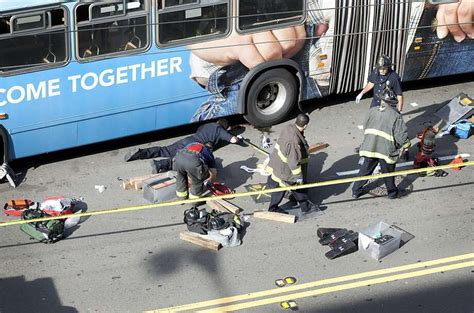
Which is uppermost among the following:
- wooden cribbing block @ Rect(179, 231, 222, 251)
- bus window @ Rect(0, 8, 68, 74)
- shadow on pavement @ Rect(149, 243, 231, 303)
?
bus window @ Rect(0, 8, 68, 74)

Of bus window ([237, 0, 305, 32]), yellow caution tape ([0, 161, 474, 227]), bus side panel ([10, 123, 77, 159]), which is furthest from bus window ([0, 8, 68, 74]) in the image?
bus window ([237, 0, 305, 32])

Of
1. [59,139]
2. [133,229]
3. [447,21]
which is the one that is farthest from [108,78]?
[447,21]

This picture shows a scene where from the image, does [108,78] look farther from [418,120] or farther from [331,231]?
[418,120]

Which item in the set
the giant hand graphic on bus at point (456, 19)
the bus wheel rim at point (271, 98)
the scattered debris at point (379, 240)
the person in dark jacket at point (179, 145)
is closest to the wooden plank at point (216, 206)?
the person in dark jacket at point (179, 145)

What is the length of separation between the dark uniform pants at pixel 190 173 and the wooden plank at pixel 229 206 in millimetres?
310

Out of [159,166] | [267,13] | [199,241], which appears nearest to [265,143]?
[159,166]

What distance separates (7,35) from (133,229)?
318 cm

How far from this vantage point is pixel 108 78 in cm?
1220

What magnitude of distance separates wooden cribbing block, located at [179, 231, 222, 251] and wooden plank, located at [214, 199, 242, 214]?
77cm

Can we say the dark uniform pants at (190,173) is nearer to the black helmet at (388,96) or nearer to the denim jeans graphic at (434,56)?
the black helmet at (388,96)

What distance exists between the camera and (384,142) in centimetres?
1120

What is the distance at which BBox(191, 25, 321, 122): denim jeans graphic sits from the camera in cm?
1298

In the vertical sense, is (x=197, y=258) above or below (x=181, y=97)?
below

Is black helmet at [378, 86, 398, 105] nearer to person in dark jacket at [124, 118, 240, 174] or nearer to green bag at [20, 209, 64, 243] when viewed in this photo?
person in dark jacket at [124, 118, 240, 174]
